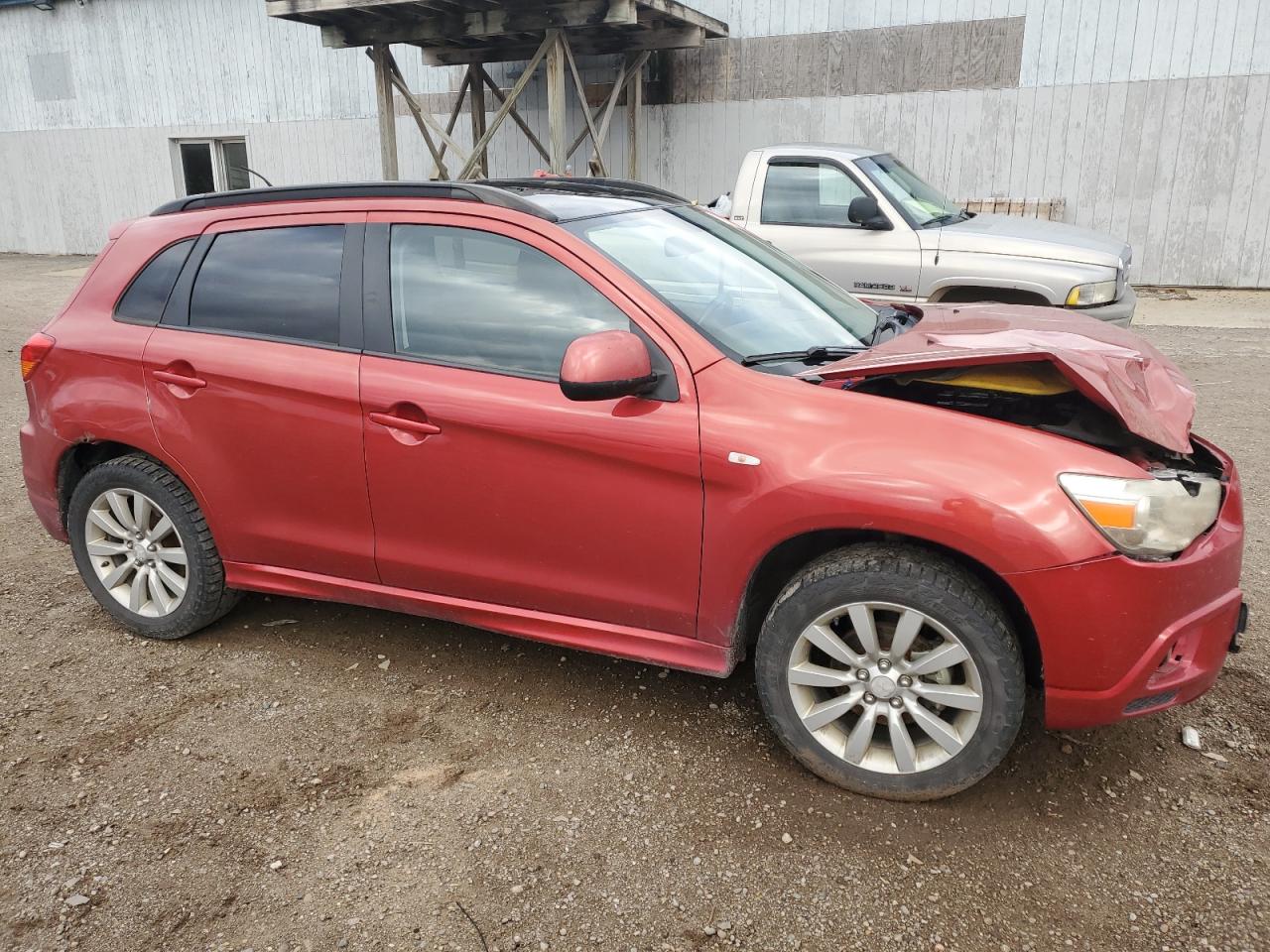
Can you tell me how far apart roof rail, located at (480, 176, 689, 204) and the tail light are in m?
1.84

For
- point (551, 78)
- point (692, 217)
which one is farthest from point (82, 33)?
point (692, 217)

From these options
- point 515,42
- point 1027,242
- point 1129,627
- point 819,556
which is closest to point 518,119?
point 515,42

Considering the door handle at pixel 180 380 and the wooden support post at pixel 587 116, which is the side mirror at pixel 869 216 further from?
the wooden support post at pixel 587 116

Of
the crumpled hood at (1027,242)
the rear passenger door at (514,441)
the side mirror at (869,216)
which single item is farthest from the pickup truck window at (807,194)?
the rear passenger door at (514,441)

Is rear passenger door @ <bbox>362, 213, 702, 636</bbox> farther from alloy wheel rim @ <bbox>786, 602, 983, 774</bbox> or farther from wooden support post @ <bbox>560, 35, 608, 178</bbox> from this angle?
wooden support post @ <bbox>560, 35, 608, 178</bbox>

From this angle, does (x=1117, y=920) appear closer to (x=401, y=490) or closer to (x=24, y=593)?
(x=401, y=490)

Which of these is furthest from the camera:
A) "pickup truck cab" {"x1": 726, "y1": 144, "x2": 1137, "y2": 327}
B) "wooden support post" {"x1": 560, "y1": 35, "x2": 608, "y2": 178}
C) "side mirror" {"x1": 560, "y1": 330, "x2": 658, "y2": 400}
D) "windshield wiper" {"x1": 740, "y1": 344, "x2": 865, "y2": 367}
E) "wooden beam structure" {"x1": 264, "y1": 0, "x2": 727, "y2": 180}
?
"wooden support post" {"x1": 560, "y1": 35, "x2": 608, "y2": 178}

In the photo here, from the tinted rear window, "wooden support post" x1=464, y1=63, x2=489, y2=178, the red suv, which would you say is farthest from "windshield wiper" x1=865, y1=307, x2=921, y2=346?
"wooden support post" x1=464, y1=63, x2=489, y2=178

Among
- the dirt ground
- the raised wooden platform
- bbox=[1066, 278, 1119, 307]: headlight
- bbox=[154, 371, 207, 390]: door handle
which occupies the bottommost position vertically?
the dirt ground

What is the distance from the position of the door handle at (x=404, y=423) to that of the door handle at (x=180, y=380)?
2.50 ft

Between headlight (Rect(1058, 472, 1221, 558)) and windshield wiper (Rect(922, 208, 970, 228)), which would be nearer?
headlight (Rect(1058, 472, 1221, 558))

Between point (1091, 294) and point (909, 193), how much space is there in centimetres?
173

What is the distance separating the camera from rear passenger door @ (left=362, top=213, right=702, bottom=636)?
3047 mm

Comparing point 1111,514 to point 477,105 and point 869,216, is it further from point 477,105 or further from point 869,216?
point 477,105
